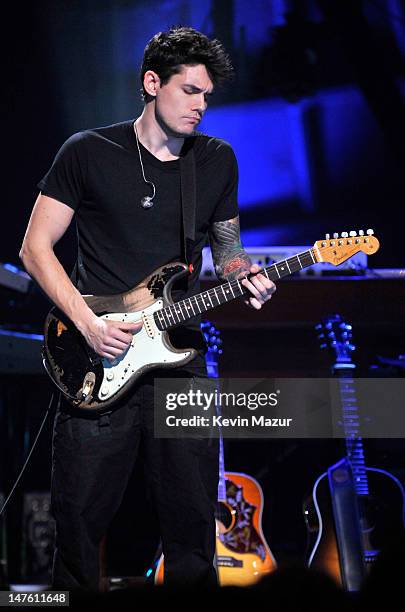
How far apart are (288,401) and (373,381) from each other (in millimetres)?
517

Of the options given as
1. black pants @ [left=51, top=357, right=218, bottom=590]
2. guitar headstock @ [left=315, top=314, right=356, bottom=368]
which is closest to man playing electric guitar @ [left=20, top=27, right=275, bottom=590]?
black pants @ [left=51, top=357, right=218, bottom=590]

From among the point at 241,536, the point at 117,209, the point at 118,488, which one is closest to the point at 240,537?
the point at 241,536

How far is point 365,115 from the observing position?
702 centimetres

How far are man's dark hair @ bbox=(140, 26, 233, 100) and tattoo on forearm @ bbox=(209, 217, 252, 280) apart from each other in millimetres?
589

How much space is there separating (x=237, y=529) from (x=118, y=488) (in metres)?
1.85

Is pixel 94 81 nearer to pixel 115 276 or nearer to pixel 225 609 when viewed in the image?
pixel 115 276

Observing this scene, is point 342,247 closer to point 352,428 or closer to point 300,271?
point 300,271

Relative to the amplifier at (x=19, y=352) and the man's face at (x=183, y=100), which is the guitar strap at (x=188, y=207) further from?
the amplifier at (x=19, y=352)

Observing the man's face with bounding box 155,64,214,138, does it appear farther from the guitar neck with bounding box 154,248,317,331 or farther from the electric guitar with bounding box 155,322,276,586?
the electric guitar with bounding box 155,322,276,586

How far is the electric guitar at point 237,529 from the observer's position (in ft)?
15.4

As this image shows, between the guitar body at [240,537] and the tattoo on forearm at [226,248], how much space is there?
1.89 metres

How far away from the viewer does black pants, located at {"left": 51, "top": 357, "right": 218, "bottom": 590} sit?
3.11 metres

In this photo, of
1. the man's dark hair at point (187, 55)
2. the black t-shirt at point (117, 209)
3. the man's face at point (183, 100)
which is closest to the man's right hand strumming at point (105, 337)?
the black t-shirt at point (117, 209)

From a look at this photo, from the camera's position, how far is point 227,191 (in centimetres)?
354
